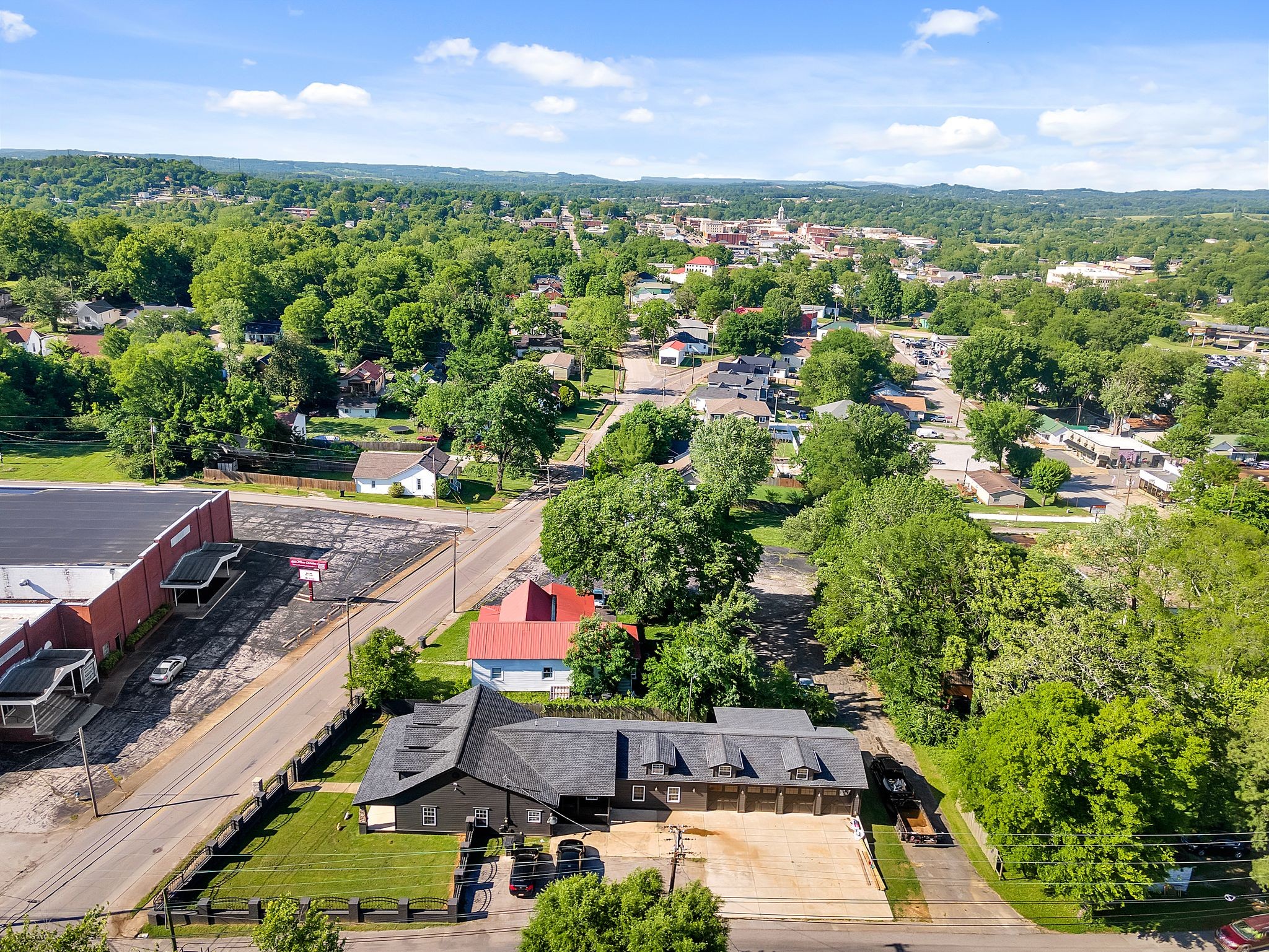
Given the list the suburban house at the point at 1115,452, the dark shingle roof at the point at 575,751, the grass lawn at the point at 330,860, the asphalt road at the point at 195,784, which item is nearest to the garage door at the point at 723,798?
the dark shingle roof at the point at 575,751

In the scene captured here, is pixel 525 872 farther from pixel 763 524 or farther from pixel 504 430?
pixel 504 430

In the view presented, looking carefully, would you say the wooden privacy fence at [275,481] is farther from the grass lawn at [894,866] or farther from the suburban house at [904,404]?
the suburban house at [904,404]

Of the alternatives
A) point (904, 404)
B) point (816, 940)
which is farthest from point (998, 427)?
point (816, 940)

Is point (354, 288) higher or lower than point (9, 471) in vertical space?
higher

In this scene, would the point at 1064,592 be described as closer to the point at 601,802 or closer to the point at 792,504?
the point at 601,802

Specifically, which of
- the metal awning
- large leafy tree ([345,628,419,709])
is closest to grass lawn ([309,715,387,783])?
large leafy tree ([345,628,419,709])

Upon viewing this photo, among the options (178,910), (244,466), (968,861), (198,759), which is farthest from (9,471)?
(968,861)

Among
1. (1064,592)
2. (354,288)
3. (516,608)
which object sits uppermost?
(354,288)
